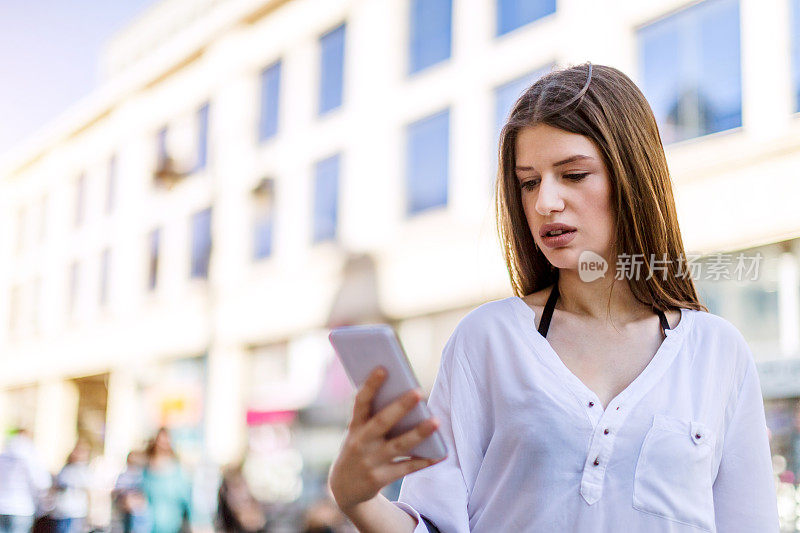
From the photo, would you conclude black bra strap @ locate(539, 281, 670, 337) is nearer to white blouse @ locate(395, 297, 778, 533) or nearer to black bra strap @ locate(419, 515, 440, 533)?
white blouse @ locate(395, 297, 778, 533)

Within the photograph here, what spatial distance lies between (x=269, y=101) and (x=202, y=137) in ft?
8.38

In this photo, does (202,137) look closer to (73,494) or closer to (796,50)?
(73,494)

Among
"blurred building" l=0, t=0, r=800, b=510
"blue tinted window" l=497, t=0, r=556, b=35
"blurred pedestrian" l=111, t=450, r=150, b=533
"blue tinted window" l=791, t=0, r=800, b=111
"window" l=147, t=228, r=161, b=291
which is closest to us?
"blue tinted window" l=791, t=0, r=800, b=111

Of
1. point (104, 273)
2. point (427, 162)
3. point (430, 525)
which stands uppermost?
point (427, 162)

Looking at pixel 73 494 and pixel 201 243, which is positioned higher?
pixel 201 243

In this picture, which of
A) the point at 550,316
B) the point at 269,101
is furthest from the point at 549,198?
the point at 269,101

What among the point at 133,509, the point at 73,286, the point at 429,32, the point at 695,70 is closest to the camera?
the point at 695,70

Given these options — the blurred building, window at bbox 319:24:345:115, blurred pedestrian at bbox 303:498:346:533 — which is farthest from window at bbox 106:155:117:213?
blurred pedestrian at bbox 303:498:346:533

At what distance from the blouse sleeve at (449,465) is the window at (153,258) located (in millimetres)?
19087

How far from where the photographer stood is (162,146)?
20531 mm

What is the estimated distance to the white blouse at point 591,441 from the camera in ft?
4.82

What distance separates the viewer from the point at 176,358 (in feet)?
60.6

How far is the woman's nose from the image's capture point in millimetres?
1569

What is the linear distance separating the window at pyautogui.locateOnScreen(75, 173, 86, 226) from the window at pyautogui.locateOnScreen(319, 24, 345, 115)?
37.0 ft
